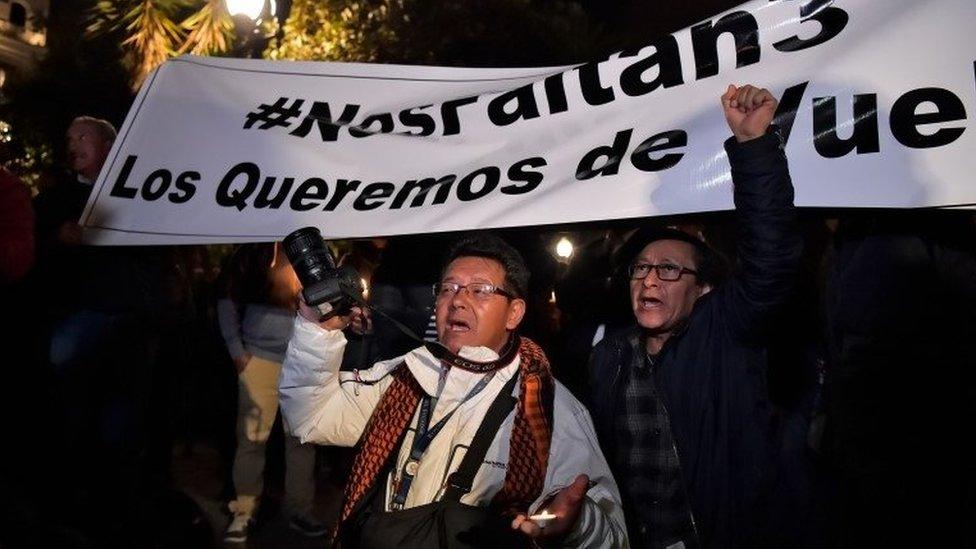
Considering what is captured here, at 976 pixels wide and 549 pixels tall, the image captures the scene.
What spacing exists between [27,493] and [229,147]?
1.50 metres

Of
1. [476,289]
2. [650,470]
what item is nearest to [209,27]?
[476,289]

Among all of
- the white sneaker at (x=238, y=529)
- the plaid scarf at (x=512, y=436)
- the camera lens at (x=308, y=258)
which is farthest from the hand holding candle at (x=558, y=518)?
→ the white sneaker at (x=238, y=529)

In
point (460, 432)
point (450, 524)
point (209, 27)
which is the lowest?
point (450, 524)

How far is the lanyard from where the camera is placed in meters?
2.81

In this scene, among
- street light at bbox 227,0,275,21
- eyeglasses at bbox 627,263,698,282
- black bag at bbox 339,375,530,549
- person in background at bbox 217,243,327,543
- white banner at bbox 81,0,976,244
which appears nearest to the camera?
black bag at bbox 339,375,530,549

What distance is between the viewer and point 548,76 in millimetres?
3672

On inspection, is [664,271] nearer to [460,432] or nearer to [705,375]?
[705,375]

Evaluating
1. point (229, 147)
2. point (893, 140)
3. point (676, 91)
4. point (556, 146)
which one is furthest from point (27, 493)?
point (893, 140)

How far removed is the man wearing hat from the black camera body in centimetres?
106

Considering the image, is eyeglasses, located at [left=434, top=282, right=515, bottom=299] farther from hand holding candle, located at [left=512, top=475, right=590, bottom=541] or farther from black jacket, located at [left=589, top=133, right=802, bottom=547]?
hand holding candle, located at [left=512, top=475, right=590, bottom=541]

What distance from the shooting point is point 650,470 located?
10.3ft

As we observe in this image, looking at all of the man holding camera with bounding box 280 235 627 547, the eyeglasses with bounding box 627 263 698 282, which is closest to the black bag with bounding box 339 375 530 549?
the man holding camera with bounding box 280 235 627 547

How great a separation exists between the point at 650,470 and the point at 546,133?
130 cm

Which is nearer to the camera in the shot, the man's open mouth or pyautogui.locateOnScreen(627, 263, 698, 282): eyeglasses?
the man's open mouth
